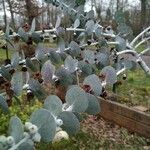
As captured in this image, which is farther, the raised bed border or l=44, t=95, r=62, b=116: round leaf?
the raised bed border

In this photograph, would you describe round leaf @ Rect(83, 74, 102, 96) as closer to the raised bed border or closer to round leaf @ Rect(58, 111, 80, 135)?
round leaf @ Rect(58, 111, 80, 135)

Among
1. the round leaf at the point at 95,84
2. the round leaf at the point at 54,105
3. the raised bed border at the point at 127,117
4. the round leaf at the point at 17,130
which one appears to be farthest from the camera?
the raised bed border at the point at 127,117

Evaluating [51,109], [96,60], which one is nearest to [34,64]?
[96,60]

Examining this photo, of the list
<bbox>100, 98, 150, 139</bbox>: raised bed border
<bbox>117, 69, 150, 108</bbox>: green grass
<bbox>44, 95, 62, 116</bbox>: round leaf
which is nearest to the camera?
<bbox>44, 95, 62, 116</bbox>: round leaf

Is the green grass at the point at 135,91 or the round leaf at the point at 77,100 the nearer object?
the round leaf at the point at 77,100

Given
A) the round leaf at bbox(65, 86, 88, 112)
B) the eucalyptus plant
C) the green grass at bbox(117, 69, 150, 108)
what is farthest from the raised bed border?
the round leaf at bbox(65, 86, 88, 112)

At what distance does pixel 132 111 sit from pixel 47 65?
4.53m

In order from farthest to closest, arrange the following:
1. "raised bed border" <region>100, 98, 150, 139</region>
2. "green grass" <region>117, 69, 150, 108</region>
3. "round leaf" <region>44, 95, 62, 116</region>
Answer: "green grass" <region>117, 69, 150, 108</region> → "raised bed border" <region>100, 98, 150, 139</region> → "round leaf" <region>44, 95, 62, 116</region>

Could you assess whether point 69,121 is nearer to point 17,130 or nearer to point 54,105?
point 54,105

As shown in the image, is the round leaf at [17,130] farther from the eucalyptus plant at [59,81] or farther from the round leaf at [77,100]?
the round leaf at [77,100]

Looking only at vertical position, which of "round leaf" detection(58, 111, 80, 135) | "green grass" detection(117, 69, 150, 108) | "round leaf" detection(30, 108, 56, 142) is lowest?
"green grass" detection(117, 69, 150, 108)

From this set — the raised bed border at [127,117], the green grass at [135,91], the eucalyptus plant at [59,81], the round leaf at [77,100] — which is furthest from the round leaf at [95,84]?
the green grass at [135,91]

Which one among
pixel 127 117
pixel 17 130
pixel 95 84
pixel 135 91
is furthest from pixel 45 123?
pixel 135 91

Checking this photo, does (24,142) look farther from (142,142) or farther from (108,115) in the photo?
(108,115)
